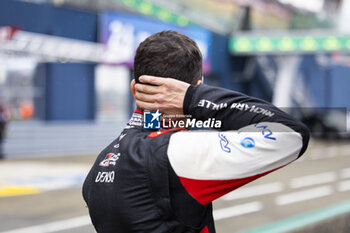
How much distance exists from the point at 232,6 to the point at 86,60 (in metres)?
7.23

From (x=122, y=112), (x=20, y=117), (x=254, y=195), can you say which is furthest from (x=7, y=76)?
(x=254, y=195)

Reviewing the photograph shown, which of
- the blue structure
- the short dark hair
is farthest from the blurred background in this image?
the short dark hair

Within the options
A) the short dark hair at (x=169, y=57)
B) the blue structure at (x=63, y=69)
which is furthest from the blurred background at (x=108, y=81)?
the short dark hair at (x=169, y=57)

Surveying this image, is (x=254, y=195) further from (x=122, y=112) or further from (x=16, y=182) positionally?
(x=122, y=112)

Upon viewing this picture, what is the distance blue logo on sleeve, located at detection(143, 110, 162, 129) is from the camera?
4.25 ft

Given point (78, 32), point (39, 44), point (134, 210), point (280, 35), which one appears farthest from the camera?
point (280, 35)

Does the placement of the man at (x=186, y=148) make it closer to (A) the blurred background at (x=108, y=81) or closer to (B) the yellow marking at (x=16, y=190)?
(A) the blurred background at (x=108, y=81)

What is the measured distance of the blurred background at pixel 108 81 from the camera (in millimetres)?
6660

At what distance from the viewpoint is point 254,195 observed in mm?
7355

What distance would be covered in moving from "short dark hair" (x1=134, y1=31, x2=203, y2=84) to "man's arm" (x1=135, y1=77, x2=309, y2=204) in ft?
0.13

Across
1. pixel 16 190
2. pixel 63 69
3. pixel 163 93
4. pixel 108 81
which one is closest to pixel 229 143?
pixel 163 93

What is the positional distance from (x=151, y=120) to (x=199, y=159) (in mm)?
189

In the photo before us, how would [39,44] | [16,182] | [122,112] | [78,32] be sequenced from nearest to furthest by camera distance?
[16,182], [39,44], [78,32], [122,112]

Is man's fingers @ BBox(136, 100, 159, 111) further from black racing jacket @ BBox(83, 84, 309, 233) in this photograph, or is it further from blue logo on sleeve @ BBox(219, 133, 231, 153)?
blue logo on sleeve @ BBox(219, 133, 231, 153)
